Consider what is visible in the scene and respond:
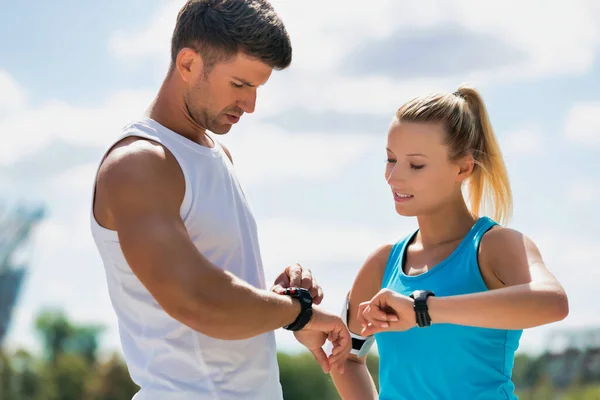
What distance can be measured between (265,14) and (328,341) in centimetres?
136

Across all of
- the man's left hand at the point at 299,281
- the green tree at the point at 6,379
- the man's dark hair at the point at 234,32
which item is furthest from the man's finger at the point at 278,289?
the green tree at the point at 6,379

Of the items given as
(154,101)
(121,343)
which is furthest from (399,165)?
(121,343)

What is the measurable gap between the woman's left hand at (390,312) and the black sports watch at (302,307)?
10.4 inches

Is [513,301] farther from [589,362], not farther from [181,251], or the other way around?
[589,362]

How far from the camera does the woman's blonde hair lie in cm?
371

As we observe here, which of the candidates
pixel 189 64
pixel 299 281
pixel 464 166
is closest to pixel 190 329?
pixel 299 281

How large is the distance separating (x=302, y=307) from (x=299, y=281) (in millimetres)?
329

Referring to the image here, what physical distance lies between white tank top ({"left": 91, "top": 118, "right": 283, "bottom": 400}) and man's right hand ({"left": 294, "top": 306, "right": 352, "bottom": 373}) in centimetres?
20

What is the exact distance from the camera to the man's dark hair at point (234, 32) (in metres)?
3.34

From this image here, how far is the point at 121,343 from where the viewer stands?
3.41 meters

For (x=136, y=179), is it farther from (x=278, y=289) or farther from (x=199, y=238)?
(x=278, y=289)

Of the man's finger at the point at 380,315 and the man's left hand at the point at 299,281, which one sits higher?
the man's left hand at the point at 299,281

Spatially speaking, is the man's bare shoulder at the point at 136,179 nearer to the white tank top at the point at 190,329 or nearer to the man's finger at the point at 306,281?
the white tank top at the point at 190,329

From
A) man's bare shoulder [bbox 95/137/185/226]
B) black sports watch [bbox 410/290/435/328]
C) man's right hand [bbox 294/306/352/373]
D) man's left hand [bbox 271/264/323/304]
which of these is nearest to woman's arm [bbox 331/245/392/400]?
man's right hand [bbox 294/306/352/373]
